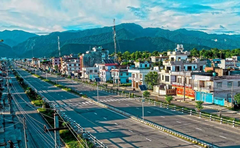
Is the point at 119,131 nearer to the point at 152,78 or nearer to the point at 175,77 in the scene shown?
the point at 175,77

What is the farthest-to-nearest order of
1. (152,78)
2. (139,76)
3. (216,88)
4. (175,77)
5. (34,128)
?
(139,76)
(152,78)
(175,77)
(216,88)
(34,128)

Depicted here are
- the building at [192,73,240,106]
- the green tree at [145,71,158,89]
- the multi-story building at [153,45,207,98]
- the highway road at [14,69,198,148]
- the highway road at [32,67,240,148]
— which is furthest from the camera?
the green tree at [145,71,158,89]

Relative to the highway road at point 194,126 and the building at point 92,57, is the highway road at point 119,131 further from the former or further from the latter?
the building at point 92,57

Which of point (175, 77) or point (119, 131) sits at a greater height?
point (175, 77)

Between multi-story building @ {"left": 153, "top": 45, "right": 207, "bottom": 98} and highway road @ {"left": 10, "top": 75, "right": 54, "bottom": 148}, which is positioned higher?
multi-story building @ {"left": 153, "top": 45, "right": 207, "bottom": 98}

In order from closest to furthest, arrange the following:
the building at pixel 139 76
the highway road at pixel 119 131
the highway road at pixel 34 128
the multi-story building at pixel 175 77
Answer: the highway road at pixel 119 131 → the highway road at pixel 34 128 → the multi-story building at pixel 175 77 → the building at pixel 139 76

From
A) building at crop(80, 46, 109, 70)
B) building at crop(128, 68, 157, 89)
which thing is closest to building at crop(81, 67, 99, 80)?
building at crop(80, 46, 109, 70)

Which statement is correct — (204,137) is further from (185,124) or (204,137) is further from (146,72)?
(146,72)

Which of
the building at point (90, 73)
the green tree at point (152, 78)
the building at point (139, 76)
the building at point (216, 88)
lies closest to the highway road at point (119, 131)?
the building at point (216, 88)

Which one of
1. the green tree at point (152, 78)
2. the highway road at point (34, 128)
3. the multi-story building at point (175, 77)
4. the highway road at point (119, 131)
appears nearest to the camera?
the highway road at point (119, 131)

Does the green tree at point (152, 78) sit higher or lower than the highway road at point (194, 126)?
higher

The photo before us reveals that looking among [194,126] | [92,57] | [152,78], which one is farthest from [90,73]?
[194,126]

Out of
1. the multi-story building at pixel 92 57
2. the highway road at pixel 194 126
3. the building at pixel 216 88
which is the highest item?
the multi-story building at pixel 92 57

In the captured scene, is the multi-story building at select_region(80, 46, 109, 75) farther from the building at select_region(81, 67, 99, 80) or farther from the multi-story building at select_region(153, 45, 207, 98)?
the multi-story building at select_region(153, 45, 207, 98)
